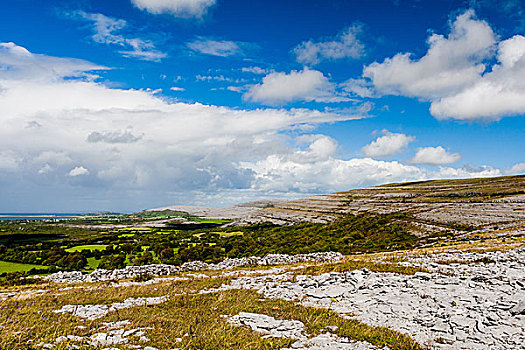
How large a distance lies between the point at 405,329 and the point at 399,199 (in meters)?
115

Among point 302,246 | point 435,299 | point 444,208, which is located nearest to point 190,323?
point 435,299

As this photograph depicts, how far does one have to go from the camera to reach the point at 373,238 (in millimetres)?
70688

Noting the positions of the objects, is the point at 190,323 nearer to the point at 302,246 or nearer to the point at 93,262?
the point at 302,246

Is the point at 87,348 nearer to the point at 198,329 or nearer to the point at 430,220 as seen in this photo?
the point at 198,329

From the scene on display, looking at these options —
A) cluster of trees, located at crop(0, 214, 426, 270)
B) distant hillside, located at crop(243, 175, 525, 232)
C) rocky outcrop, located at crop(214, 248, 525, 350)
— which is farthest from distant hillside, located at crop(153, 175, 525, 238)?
rocky outcrop, located at crop(214, 248, 525, 350)

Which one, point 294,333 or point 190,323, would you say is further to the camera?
point 190,323

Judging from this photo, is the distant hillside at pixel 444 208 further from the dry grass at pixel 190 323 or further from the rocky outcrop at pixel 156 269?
the dry grass at pixel 190 323

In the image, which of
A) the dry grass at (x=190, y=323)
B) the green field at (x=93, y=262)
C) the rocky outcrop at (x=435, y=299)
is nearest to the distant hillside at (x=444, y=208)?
the rocky outcrop at (x=435, y=299)

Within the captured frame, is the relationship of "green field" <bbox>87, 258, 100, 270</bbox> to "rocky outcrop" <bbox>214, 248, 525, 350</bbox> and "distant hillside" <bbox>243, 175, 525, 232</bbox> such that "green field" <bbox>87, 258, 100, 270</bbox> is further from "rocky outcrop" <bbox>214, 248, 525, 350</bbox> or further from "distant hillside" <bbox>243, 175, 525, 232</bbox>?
"distant hillside" <bbox>243, 175, 525, 232</bbox>

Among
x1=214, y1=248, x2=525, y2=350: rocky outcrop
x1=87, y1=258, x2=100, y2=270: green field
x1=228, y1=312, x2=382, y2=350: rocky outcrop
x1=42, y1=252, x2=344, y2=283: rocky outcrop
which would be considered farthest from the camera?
x1=87, y1=258, x2=100, y2=270: green field

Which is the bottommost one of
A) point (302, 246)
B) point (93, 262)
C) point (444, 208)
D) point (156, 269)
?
point (93, 262)

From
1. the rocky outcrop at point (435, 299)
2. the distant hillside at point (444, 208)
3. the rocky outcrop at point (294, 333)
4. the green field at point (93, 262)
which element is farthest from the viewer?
the green field at point (93, 262)

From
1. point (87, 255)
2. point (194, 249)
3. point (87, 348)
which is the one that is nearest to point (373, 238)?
point (194, 249)

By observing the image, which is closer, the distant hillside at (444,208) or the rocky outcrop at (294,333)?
the rocky outcrop at (294,333)
